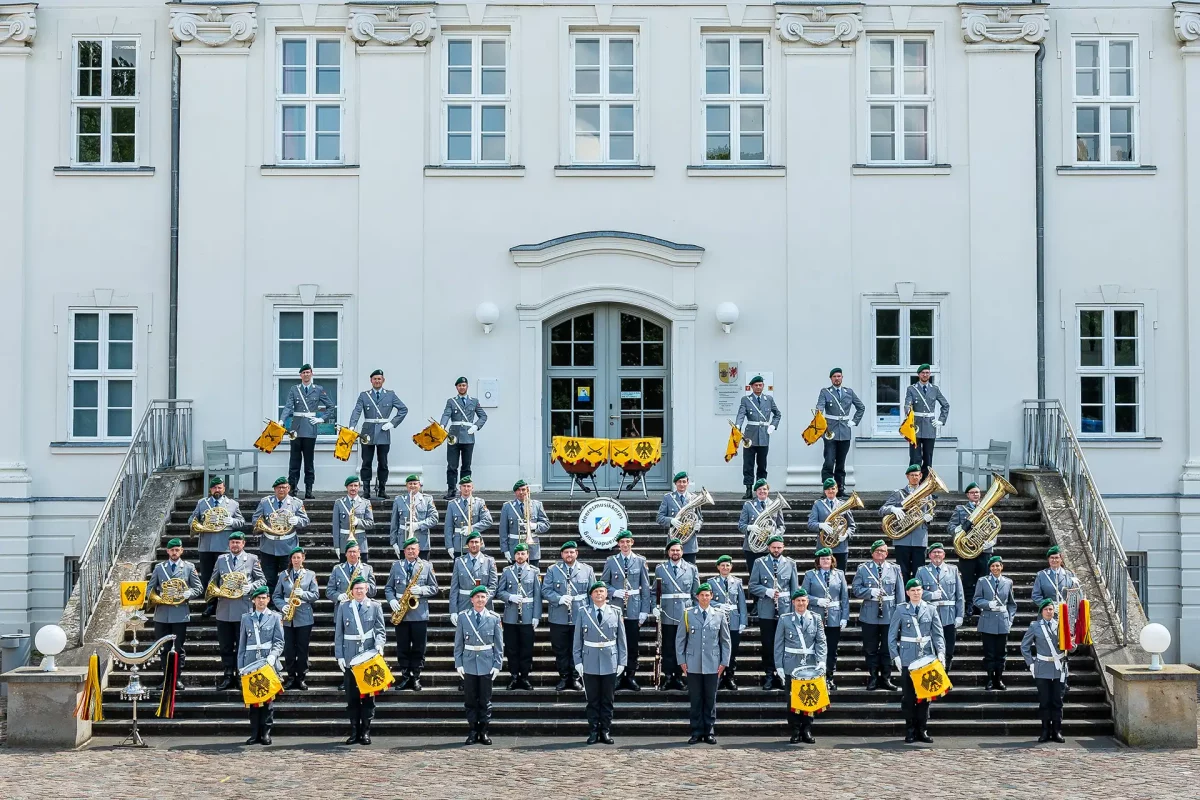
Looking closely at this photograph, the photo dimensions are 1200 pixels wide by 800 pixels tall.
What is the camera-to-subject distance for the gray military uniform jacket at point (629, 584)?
17438 mm

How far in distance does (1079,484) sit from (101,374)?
13.4 meters

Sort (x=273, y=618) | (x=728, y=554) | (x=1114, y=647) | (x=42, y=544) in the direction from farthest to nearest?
(x=42, y=544), (x=728, y=554), (x=1114, y=647), (x=273, y=618)

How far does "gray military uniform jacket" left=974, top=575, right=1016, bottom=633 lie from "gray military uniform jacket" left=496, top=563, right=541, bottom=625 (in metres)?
4.69

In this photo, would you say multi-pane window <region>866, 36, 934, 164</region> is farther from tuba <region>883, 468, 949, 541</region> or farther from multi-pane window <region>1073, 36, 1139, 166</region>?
tuba <region>883, 468, 949, 541</region>

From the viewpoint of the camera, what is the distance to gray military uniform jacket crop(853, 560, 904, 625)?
17.2 meters

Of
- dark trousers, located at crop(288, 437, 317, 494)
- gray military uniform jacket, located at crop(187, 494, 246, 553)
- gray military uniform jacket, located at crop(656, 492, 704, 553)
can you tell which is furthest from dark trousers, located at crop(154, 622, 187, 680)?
gray military uniform jacket, located at crop(656, 492, 704, 553)

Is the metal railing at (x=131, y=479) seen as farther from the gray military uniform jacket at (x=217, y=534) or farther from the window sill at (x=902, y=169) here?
the window sill at (x=902, y=169)


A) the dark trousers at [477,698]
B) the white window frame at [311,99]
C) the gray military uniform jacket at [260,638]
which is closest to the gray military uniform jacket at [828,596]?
the dark trousers at [477,698]

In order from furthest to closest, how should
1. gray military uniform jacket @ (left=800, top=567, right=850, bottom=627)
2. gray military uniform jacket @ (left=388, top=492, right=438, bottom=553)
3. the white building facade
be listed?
1. the white building facade
2. gray military uniform jacket @ (left=388, top=492, right=438, bottom=553)
3. gray military uniform jacket @ (left=800, top=567, right=850, bottom=627)

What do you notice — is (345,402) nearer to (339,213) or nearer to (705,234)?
(339,213)

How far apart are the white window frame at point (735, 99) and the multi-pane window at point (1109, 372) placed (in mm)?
5211

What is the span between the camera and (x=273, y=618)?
16.4 metres

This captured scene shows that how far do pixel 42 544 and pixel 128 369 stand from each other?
106 inches

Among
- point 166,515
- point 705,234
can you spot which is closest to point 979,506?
point 705,234
